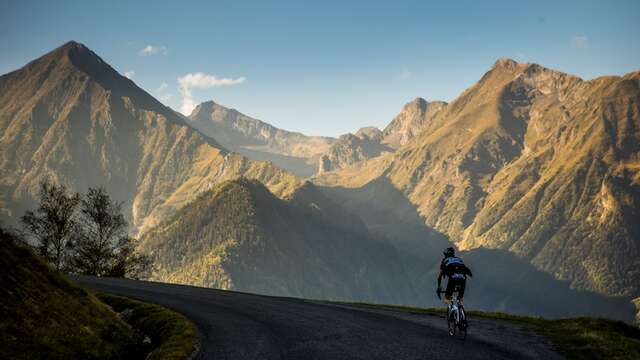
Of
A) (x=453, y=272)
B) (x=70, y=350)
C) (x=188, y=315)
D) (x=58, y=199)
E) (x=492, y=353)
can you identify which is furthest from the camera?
(x=58, y=199)

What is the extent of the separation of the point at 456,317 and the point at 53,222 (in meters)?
57.9

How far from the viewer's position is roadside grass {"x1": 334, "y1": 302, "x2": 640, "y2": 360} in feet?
71.1

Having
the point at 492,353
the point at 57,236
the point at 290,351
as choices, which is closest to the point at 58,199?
the point at 57,236

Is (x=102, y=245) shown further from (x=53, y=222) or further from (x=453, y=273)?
(x=453, y=273)

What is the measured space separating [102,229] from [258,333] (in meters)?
55.4

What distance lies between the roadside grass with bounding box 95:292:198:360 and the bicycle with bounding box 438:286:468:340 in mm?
10613

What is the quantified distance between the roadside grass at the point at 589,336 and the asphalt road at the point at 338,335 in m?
0.84

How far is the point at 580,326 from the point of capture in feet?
95.0

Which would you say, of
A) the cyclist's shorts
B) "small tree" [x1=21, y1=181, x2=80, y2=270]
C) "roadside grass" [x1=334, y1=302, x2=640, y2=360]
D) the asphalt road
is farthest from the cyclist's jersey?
"small tree" [x1=21, y1=181, x2=80, y2=270]

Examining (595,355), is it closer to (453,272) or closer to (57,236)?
(453,272)

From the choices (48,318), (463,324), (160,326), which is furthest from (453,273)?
(48,318)

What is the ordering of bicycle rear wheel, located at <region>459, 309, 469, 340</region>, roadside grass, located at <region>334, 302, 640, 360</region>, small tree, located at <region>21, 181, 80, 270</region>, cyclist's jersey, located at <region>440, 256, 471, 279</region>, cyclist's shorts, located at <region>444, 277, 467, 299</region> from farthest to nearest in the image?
1. small tree, located at <region>21, 181, 80, 270</region>
2. cyclist's jersey, located at <region>440, 256, 471, 279</region>
3. cyclist's shorts, located at <region>444, 277, 467, 299</region>
4. bicycle rear wheel, located at <region>459, 309, 469, 340</region>
5. roadside grass, located at <region>334, 302, 640, 360</region>

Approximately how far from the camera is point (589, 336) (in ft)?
82.9

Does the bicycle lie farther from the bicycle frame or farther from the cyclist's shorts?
the cyclist's shorts
